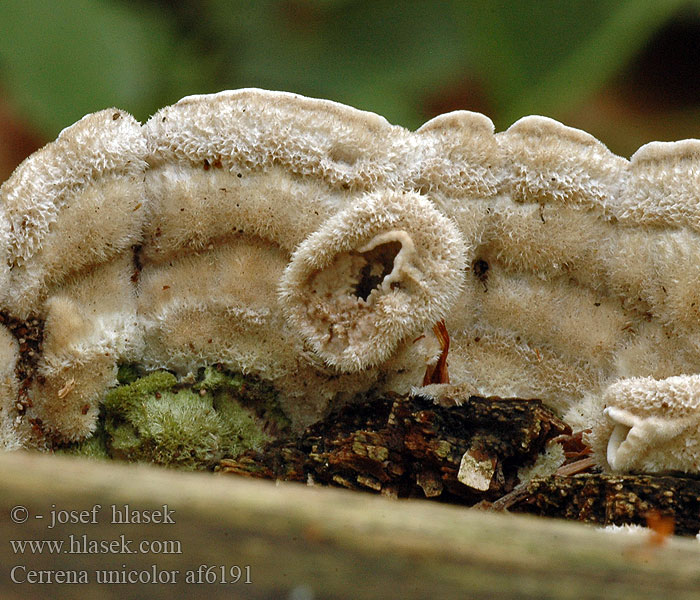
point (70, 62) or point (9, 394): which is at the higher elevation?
point (70, 62)

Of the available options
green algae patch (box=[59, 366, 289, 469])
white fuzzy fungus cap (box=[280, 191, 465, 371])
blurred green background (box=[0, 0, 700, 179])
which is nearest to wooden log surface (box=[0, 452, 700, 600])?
white fuzzy fungus cap (box=[280, 191, 465, 371])

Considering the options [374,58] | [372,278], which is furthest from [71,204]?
[374,58]

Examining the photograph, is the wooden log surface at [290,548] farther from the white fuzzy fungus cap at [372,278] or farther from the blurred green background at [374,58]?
the blurred green background at [374,58]

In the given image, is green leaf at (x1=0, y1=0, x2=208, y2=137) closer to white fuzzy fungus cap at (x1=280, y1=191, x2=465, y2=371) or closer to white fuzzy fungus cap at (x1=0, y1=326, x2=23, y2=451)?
white fuzzy fungus cap at (x1=0, y1=326, x2=23, y2=451)

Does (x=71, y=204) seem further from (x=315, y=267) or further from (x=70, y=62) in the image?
(x=70, y=62)

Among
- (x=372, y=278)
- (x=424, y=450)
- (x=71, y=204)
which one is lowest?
(x=424, y=450)

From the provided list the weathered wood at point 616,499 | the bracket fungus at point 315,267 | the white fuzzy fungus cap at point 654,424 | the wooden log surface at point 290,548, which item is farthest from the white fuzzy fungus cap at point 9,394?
the white fuzzy fungus cap at point 654,424

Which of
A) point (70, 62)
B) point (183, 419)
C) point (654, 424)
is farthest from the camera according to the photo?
point (70, 62)
